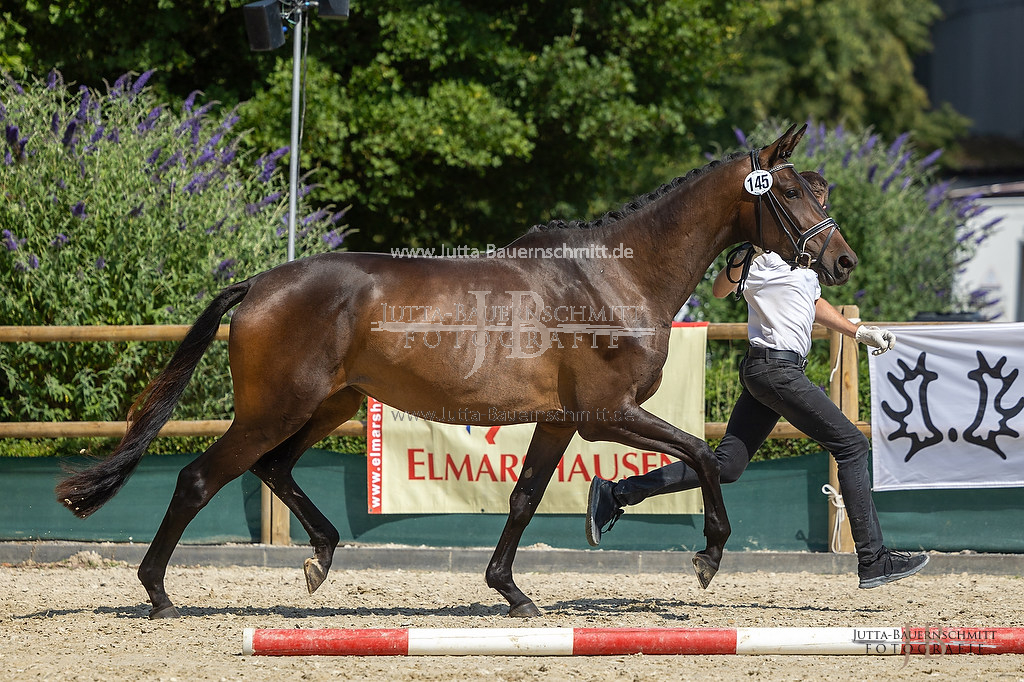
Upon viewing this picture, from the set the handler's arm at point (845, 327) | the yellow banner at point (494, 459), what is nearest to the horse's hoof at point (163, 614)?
the yellow banner at point (494, 459)

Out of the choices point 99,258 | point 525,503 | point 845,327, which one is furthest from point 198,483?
point 845,327

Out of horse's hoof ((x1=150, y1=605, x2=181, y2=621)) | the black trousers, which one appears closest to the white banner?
the black trousers

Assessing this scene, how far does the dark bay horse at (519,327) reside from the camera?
4703mm

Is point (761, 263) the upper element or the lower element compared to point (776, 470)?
upper

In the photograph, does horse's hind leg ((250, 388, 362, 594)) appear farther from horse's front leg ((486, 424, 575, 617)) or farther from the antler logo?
the antler logo

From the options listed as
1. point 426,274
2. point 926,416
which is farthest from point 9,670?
point 926,416

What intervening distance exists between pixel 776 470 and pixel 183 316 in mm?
3951

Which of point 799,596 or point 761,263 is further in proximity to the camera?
point 799,596

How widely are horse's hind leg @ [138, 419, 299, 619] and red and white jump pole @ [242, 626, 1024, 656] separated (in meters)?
1.24

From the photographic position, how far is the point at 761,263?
16.3 ft

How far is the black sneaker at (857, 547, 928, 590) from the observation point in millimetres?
4773

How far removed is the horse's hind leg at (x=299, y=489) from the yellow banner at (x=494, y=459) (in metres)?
1.18

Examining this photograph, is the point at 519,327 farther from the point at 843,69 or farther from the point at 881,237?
the point at 843,69

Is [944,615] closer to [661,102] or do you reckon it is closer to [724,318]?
[724,318]
